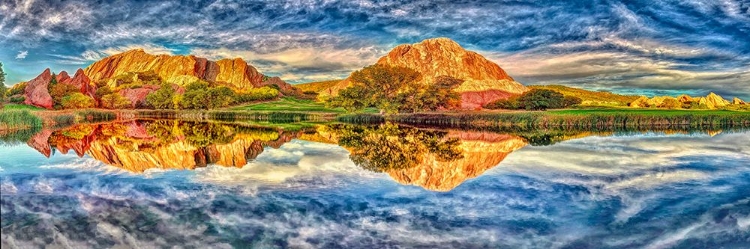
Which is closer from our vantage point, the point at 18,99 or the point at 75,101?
the point at 18,99

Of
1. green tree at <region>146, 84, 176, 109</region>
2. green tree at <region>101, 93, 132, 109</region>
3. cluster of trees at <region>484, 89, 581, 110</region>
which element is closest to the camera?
cluster of trees at <region>484, 89, 581, 110</region>

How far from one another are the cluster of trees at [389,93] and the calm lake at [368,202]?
55191 millimetres

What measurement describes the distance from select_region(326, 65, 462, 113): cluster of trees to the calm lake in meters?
55.2

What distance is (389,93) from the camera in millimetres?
79750

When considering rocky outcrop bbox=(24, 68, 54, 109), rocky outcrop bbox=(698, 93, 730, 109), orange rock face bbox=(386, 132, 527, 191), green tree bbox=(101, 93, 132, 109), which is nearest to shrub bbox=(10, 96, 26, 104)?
rocky outcrop bbox=(24, 68, 54, 109)

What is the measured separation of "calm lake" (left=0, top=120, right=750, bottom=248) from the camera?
7.16 metres

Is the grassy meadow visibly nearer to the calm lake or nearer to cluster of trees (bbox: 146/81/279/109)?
the calm lake

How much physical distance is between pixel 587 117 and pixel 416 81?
37.6 m

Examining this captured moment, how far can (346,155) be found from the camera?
60.8ft

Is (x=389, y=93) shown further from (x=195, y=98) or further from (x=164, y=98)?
(x=164, y=98)

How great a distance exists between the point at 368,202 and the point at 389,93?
70519 mm

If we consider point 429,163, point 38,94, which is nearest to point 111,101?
point 38,94

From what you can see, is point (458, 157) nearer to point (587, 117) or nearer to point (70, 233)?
point (70, 233)

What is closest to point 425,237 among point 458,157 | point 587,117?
point 458,157
